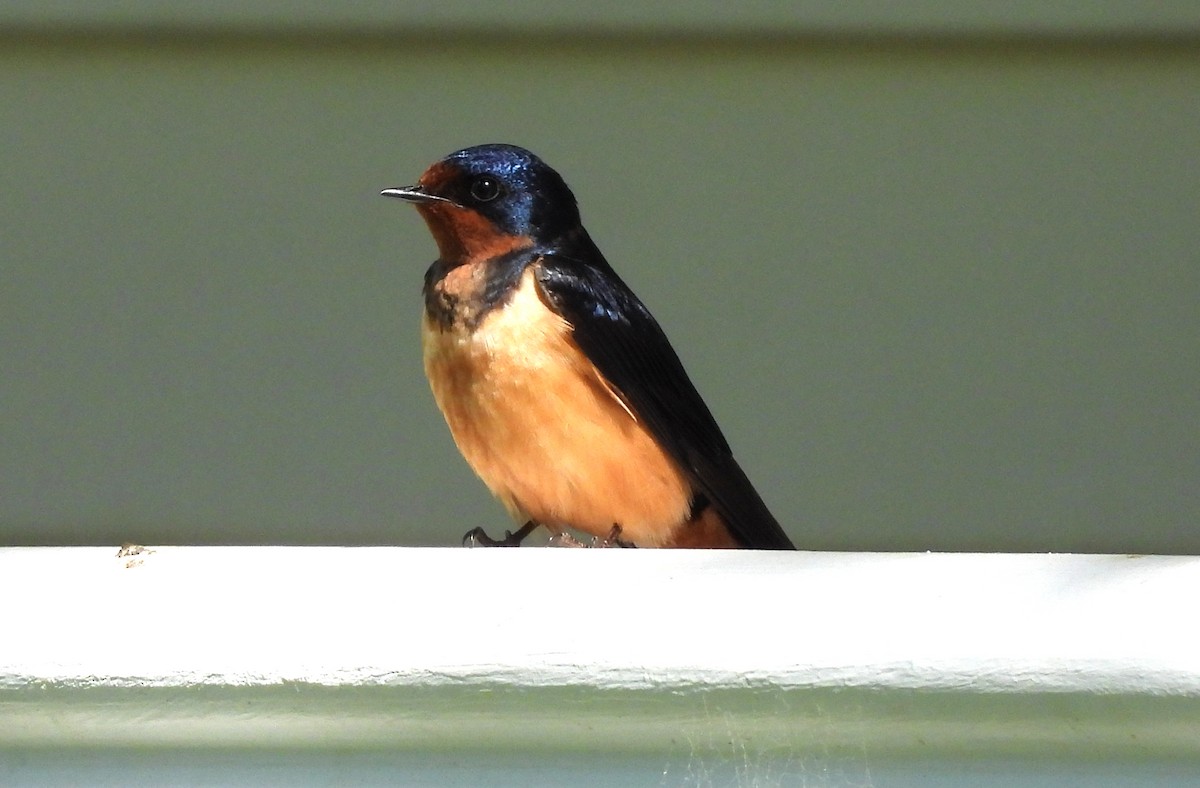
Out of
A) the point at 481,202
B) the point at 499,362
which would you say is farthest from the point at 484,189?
the point at 499,362

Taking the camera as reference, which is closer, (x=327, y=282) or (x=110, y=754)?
(x=110, y=754)

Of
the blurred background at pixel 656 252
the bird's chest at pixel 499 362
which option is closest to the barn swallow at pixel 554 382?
the bird's chest at pixel 499 362

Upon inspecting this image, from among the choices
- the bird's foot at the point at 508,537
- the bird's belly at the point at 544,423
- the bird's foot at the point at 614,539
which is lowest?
the bird's foot at the point at 508,537

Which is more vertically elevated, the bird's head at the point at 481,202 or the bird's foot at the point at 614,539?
the bird's head at the point at 481,202

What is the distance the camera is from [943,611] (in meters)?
0.95

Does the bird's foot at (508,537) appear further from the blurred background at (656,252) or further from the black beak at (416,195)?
the blurred background at (656,252)

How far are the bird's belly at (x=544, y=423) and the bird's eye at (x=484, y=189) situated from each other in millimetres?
134

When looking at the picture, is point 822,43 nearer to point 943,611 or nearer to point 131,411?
point 131,411

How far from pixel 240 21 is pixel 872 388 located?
108 cm

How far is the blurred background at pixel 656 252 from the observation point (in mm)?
2316

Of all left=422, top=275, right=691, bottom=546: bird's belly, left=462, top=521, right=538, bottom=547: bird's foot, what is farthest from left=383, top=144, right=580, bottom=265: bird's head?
left=462, top=521, right=538, bottom=547: bird's foot

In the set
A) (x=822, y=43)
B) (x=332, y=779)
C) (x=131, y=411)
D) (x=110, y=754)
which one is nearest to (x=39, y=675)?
(x=110, y=754)

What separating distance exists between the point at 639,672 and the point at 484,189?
955mm

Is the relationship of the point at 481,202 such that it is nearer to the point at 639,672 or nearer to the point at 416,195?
the point at 416,195
